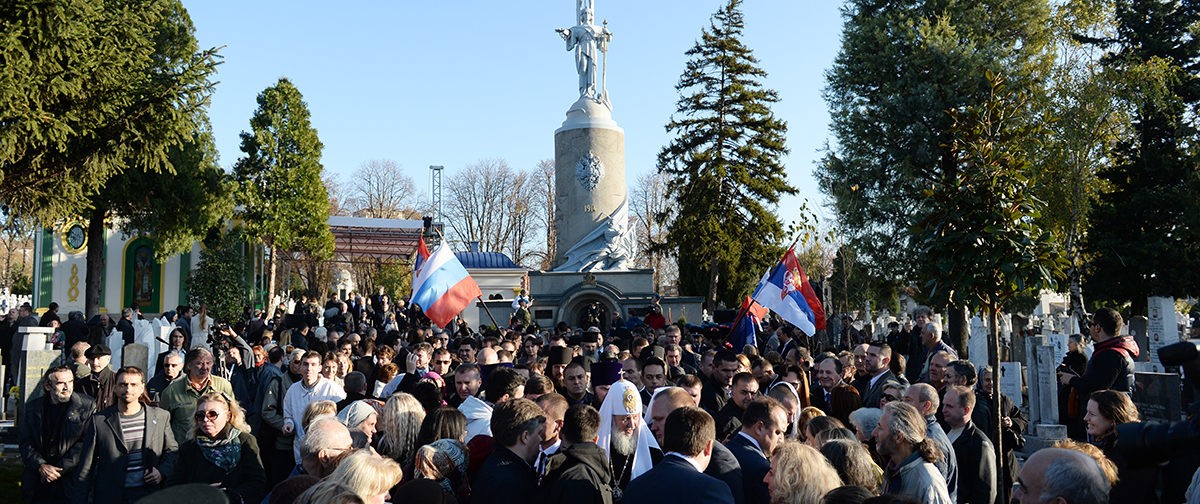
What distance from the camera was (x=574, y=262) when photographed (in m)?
33.3

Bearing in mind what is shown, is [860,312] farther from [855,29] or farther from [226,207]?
[226,207]

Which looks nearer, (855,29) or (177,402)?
(177,402)

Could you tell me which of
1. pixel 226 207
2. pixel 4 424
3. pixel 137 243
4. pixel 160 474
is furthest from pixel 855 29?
pixel 137 243

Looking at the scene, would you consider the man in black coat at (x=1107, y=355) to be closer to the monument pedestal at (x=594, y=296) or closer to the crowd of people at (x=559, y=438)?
the crowd of people at (x=559, y=438)

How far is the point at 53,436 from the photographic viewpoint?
7020 millimetres

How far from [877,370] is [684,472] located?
4.91m

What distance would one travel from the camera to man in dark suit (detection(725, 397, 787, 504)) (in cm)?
505

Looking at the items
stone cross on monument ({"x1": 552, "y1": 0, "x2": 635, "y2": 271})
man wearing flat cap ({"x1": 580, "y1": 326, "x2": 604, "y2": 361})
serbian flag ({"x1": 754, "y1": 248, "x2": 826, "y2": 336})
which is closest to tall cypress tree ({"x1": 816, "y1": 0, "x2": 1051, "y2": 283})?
stone cross on monument ({"x1": 552, "y1": 0, "x2": 635, "y2": 271})

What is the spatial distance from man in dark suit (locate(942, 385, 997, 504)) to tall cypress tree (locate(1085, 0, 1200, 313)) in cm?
Result: 2640

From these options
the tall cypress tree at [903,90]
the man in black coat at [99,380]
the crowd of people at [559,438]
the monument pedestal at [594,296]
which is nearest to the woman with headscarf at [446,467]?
the crowd of people at [559,438]

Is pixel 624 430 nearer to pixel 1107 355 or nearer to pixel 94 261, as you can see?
pixel 1107 355

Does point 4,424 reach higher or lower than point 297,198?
lower

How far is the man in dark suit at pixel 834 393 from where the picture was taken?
24.1 ft

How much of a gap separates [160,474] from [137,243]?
35044 millimetres
